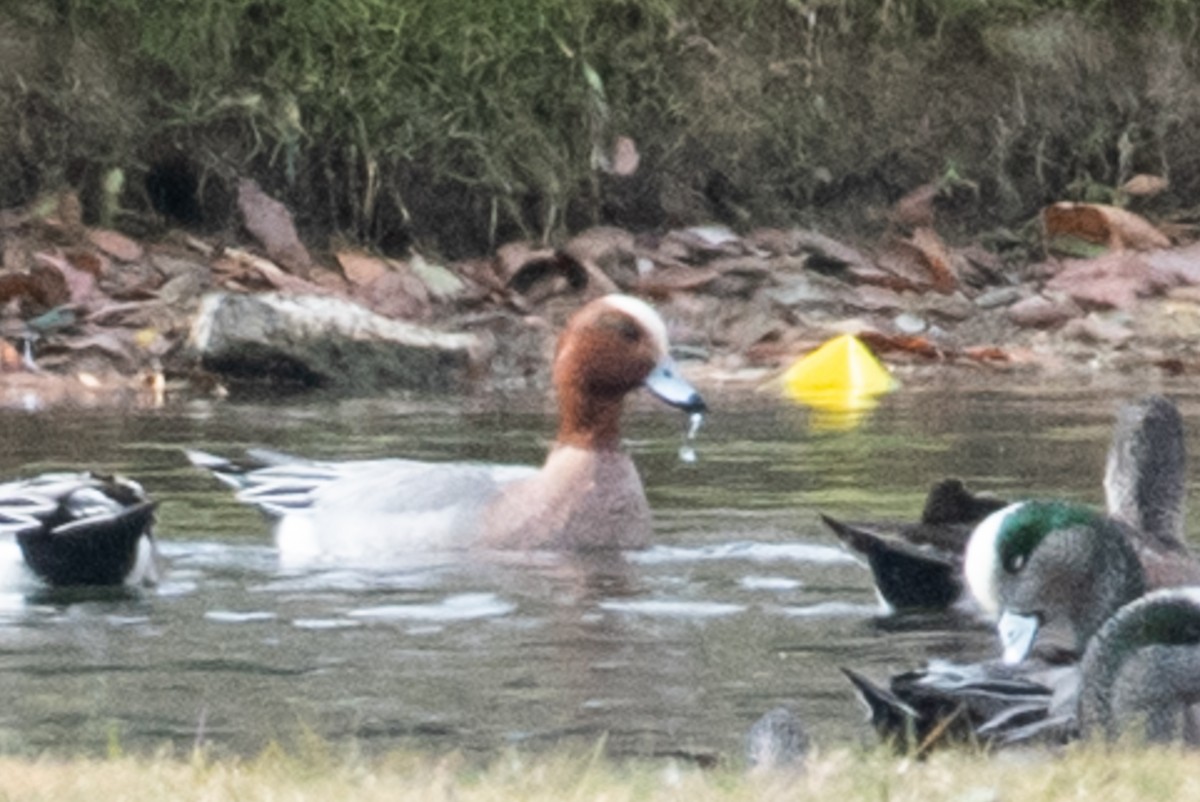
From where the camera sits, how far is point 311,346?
48.2 feet

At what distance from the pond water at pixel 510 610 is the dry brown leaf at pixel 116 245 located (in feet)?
7.87

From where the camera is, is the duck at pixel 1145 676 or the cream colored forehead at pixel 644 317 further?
the cream colored forehead at pixel 644 317

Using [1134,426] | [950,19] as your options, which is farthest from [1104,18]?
[1134,426]

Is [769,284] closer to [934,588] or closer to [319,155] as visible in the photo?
[319,155]

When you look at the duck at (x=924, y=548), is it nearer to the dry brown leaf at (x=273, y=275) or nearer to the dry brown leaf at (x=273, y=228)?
the dry brown leaf at (x=273, y=275)

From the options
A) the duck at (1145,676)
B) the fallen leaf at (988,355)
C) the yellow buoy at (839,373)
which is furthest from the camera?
the fallen leaf at (988,355)

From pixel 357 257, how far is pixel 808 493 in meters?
5.42

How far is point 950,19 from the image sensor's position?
17625 millimetres

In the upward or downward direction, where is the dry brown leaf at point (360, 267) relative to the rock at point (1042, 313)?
upward

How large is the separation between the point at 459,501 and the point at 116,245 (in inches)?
233

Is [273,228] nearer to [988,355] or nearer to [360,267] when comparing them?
[360,267]

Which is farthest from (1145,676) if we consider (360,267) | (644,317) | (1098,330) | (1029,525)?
(360,267)

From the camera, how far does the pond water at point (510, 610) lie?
7160 mm

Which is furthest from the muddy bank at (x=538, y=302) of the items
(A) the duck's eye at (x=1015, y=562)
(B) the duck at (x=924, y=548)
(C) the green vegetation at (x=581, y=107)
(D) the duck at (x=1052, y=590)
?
(A) the duck's eye at (x=1015, y=562)
